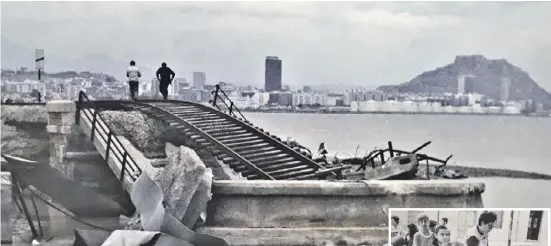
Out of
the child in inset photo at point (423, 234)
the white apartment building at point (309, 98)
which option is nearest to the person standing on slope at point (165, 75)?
the white apartment building at point (309, 98)

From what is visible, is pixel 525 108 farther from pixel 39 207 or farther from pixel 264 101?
pixel 39 207

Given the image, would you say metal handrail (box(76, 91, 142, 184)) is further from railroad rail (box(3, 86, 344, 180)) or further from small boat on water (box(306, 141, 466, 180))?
small boat on water (box(306, 141, 466, 180))

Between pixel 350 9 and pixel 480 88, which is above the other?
pixel 350 9

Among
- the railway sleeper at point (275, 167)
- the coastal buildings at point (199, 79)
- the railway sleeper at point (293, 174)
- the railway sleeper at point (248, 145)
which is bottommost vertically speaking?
the railway sleeper at point (293, 174)

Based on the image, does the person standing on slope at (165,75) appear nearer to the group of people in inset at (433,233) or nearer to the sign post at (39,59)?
the sign post at (39,59)

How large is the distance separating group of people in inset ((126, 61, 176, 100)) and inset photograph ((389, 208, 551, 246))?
1362 millimetres

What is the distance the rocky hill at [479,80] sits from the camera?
386 cm

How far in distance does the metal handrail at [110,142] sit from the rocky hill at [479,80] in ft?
4.64

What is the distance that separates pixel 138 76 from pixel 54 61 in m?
0.44

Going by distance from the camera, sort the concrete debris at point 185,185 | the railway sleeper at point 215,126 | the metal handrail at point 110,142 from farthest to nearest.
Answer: the railway sleeper at point 215,126 < the metal handrail at point 110,142 < the concrete debris at point 185,185

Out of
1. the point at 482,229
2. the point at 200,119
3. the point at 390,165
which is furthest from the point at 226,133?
the point at 482,229

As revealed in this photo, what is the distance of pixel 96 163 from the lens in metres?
3.77

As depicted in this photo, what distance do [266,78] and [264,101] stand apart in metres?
0.13

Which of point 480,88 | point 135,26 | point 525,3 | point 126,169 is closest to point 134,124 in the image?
point 126,169
